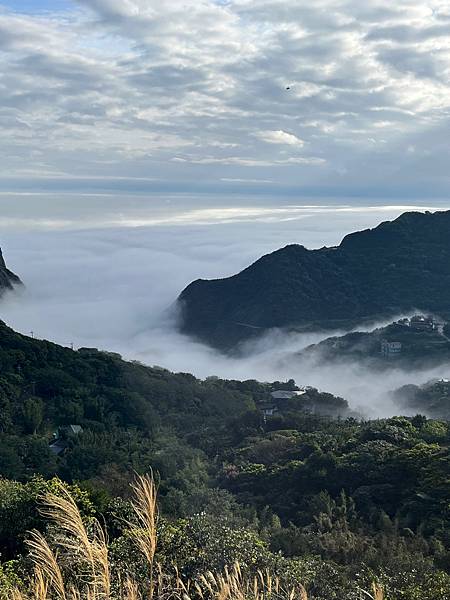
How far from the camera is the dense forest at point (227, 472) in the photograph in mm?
9117

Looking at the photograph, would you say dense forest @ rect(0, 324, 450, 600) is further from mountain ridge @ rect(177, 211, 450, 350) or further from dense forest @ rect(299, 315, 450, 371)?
mountain ridge @ rect(177, 211, 450, 350)

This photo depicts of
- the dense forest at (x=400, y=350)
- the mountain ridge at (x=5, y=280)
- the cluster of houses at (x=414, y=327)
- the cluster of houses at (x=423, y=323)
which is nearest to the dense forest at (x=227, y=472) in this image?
the dense forest at (x=400, y=350)

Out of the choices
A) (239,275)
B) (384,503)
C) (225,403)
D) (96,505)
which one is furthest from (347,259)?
(96,505)

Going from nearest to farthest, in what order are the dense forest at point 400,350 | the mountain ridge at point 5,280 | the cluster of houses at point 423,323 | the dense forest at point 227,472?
1. the dense forest at point 227,472
2. the dense forest at point 400,350
3. the cluster of houses at point 423,323
4. the mountain ridge at point 5,280

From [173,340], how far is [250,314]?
8.44 m

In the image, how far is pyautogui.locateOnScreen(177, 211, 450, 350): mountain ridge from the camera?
68500 mm

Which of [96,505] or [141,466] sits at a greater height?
[96,505]

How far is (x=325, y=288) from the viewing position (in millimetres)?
71812

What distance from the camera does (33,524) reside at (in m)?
11.9

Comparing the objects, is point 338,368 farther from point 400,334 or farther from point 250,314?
point 250,314

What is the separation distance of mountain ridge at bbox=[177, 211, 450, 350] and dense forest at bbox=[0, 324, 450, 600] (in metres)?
28.9

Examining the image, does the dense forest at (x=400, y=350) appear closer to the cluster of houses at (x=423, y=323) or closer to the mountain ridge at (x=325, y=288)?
the cluster of houses at (x=423, y=323)

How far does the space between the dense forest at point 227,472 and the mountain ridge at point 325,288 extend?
95.0 feet

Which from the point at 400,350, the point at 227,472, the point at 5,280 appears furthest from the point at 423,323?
the point at 5,280
